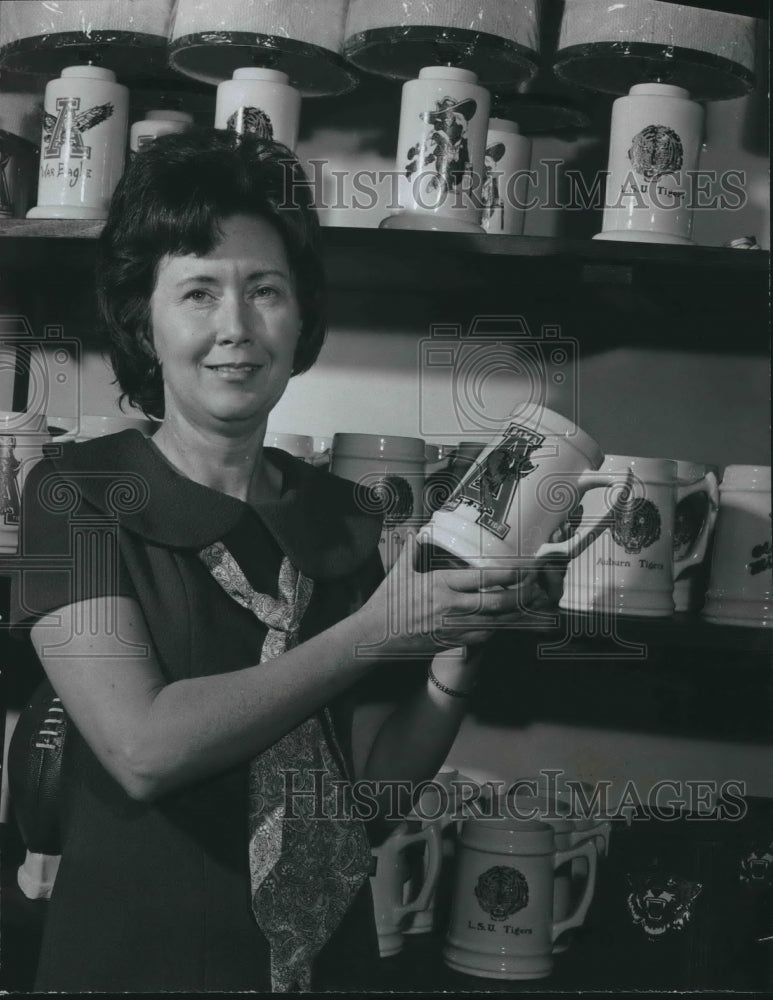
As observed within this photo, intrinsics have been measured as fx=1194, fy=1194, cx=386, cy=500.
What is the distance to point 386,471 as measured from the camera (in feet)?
2.59

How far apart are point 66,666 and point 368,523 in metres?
0.21

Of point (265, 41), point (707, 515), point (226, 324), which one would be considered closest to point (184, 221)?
point (226, 324)

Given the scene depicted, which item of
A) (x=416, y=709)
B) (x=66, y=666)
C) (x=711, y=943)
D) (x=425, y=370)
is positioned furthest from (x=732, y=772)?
(x=66, y=666)

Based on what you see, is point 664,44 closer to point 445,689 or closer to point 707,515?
point 707,515

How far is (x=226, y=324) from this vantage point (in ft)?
2.34

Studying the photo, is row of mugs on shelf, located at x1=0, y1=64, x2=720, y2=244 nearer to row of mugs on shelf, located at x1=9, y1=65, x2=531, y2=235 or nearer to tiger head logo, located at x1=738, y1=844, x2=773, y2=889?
row of mugs on shelf, located at x1=9, y1=65, x2=531, y2=235

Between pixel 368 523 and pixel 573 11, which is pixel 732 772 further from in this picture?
pixel 573 11

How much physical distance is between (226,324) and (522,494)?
0.21 m

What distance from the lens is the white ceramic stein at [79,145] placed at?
32.0 inches

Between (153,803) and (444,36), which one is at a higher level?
(444,36)

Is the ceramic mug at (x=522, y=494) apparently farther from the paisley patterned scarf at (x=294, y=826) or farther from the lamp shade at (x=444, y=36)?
the lamp shade at (x=444, y=36)

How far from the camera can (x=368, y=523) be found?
0.78 metres

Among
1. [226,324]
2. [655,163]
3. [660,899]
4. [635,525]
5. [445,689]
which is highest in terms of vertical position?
[655,163]

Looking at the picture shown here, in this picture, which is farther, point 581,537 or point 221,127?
point 221,127
